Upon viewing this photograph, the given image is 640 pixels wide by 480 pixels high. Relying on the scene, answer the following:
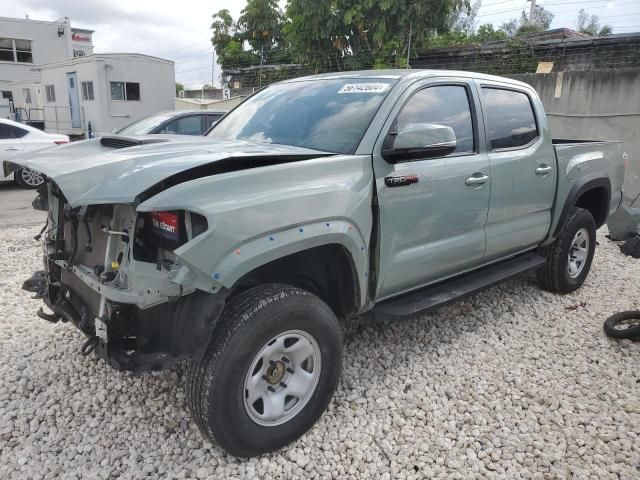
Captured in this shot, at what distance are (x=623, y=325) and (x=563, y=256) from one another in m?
0.77

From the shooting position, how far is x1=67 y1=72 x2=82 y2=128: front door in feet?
65.0

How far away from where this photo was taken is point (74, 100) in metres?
20.0

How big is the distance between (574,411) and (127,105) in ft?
62.4

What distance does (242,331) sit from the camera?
2.34 m

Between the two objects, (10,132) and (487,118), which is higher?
(487,118)

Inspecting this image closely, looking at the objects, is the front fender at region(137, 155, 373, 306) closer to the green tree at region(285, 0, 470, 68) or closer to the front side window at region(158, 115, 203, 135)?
the front side window at region(158, 115, 203, 135)

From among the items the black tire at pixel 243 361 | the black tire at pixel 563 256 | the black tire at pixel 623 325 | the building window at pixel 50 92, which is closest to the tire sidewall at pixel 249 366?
the black tire at pixel 243 361

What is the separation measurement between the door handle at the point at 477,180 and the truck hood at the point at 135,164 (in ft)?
3.56

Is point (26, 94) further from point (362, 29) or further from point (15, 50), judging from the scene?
point (362, 29)

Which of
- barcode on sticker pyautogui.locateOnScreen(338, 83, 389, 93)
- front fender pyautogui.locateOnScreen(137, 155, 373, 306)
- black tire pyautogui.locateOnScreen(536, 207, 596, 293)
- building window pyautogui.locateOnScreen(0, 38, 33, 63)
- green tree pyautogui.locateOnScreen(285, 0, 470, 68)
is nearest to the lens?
front fender pyautogui.locateOnScreen(137, 155, 373, 306)

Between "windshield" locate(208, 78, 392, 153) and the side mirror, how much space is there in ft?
0.78

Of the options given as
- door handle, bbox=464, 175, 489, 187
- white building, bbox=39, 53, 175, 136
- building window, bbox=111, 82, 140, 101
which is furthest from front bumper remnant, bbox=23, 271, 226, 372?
building window, bbox=111, 82, 140, 101

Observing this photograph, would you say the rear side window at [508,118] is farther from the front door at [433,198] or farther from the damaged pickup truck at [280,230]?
the front door at [433,198]

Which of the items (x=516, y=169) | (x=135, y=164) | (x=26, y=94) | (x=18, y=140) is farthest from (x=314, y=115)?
(x=26, y=94)
